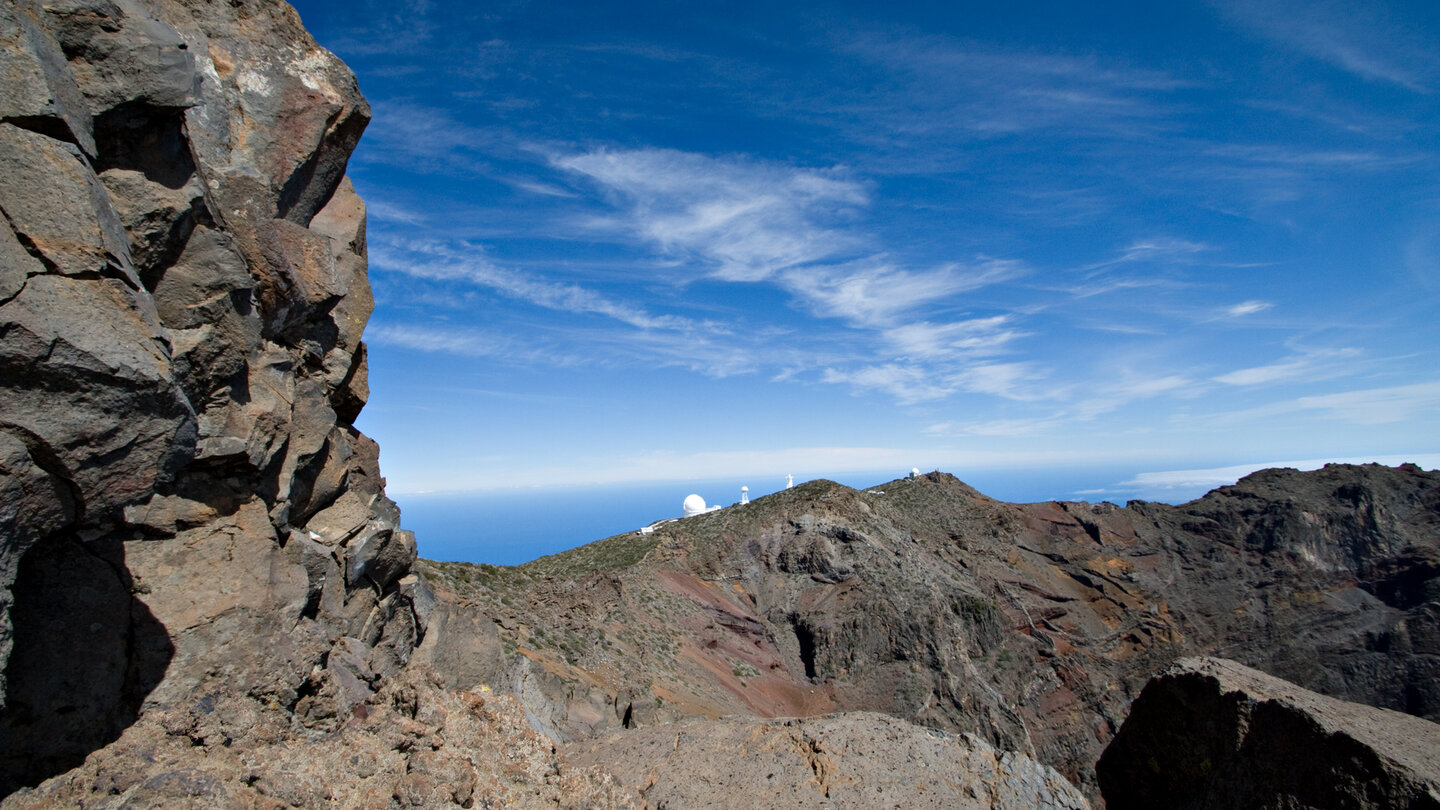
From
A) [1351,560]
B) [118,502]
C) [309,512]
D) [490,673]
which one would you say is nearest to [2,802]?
[118,502]

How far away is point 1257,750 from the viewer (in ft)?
38.3

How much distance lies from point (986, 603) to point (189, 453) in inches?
1690

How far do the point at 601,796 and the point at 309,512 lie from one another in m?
6.50

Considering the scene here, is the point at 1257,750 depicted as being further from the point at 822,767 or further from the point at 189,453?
the point at 189,453

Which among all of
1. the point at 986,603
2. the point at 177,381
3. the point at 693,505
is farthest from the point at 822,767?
the point at 693,505

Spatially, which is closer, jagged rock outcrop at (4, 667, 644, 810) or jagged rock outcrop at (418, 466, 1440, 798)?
jagged rock outcrop at (4, 667, 644, 810)

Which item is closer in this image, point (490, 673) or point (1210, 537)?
point (490, 673)

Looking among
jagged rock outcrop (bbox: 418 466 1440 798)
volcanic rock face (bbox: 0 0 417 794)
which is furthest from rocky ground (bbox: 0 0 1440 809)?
jagged rock outcrop (bbox: 418 466 1440 798)

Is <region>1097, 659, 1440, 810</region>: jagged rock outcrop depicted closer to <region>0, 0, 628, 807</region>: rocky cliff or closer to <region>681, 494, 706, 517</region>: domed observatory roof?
<region>0, 0, 628, 807</region>: rocky cliff

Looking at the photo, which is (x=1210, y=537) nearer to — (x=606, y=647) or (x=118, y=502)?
(x=606, y=647)

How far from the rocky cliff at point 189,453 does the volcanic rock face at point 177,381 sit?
2cm

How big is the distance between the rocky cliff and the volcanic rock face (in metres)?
0.02

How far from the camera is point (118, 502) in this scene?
19.7 ft

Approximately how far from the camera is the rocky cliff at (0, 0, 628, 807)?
5512mm
